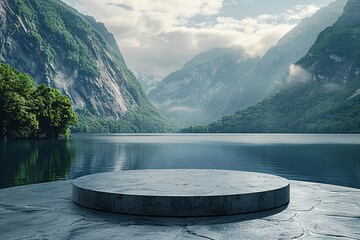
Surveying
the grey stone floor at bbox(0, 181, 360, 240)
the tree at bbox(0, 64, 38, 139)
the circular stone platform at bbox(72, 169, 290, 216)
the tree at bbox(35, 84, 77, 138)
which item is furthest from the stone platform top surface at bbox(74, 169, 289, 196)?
the tree at bbox(35, 84, 77, 138)

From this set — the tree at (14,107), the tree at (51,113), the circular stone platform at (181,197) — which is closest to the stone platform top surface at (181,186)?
the circular stone platform at (181,197)

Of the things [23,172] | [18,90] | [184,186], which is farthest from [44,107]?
[184,186]

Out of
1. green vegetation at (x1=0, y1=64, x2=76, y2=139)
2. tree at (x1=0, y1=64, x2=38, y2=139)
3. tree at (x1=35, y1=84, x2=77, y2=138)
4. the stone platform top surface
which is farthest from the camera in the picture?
tree at (x1=35, y1=84, x2=77, y2=138)

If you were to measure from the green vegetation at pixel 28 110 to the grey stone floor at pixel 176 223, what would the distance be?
228 feet

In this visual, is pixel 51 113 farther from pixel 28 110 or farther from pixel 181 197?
pixel 181 197

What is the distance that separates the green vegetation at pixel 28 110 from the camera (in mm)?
74369

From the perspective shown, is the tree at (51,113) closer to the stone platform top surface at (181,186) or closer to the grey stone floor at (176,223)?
the stone platform top surface at (181,186)

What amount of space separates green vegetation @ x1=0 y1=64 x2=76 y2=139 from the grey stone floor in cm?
6941

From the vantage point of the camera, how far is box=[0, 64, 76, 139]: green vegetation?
2928 inches

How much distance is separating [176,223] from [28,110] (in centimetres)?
8024

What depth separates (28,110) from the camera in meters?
81.4

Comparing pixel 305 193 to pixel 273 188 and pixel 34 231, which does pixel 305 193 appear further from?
pixel 34 231

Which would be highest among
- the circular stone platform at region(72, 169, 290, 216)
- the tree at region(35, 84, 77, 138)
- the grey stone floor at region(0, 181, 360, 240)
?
the tree at region(35, 84, 77, 138)

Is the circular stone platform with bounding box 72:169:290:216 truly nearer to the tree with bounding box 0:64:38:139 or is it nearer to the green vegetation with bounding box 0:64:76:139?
the tree with bounding box 0:64:38:139
